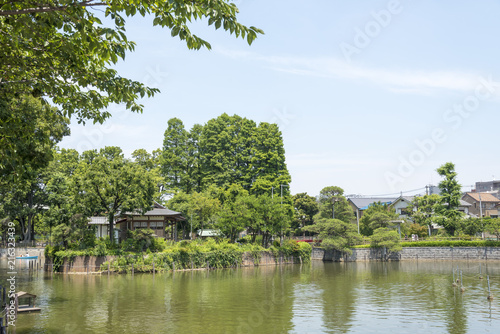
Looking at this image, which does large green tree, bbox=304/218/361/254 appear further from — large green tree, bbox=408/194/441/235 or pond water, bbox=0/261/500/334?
pond water, bbox=0/261/500/334

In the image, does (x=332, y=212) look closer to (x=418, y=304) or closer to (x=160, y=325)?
(x=418, y=304)

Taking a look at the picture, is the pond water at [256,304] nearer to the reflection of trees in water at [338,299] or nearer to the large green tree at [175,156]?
the reflection of trees in water at [338,299]

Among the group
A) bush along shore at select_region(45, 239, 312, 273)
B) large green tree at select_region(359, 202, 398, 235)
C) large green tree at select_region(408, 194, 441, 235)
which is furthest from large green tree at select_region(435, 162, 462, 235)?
bush along shore at select_region(45, 239, 312, 273)

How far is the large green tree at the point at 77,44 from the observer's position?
741 cm

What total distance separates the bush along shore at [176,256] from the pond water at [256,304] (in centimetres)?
184

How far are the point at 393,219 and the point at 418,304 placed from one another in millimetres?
43022

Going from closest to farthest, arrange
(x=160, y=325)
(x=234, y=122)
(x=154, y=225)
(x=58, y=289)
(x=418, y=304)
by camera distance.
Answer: (x=160, y=325)
(x=418, y=304)
(x=58, y=289)
(x=154, y=225)
(x=234, y=122)

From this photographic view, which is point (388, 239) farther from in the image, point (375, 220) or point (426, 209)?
point (426, 209)

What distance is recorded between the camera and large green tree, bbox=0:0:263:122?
7.41 meters

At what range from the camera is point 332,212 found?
65750 mm

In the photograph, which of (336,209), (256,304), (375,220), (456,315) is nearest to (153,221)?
(256,304)

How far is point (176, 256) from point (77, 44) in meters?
35.8

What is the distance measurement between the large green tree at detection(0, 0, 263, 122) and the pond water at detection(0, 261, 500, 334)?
1197 cm

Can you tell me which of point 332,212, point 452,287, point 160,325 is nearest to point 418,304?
point 452,287
